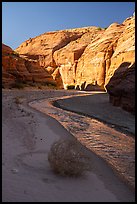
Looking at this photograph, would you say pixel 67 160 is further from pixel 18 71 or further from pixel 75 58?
pixel 75 58

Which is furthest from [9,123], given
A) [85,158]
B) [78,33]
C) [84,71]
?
[78,33]

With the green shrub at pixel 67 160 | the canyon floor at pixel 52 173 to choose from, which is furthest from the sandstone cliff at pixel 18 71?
the green shrub at pixel 67 160

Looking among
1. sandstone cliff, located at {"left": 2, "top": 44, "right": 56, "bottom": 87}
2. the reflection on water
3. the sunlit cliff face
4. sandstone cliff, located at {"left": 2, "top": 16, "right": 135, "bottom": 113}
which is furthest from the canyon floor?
sandstone cliff, located at {"left": 2, "top": 44, "right": 56, "bottom": 87}

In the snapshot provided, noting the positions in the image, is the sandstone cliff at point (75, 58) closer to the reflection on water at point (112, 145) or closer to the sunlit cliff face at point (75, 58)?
the sunlit cliff face at point (75, 58)

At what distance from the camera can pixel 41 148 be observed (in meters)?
6.69

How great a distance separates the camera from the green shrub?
470cm

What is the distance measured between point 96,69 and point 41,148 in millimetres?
44017

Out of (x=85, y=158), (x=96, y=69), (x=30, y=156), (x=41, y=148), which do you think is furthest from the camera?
(x=96, y=69)

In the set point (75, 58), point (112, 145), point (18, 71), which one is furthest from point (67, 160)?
point (75, 58)

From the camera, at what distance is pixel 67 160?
467 cm

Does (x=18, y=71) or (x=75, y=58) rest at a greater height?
(x=75, y=58)

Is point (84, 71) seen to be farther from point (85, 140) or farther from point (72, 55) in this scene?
point (85, 140)

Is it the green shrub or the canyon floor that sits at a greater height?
the green shrub

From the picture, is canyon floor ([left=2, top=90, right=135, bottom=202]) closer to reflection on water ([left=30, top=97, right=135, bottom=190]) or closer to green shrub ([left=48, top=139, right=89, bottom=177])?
reflection on water ([left=30, top=97, right=135, bottom=190])
